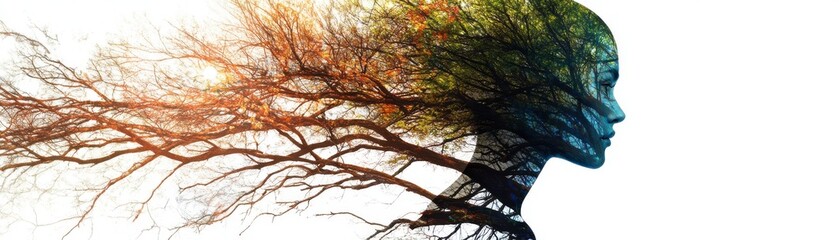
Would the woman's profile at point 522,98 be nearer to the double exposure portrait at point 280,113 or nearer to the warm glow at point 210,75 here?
the double exposure portrait at point 280,113

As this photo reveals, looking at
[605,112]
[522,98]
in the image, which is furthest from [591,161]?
[522,98]

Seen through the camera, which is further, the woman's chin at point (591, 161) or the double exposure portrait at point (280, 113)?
the woman's chin at point (591, 161)

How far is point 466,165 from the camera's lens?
11.8 ft

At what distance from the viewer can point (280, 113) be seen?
346cm

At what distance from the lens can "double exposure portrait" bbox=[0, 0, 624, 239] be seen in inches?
135

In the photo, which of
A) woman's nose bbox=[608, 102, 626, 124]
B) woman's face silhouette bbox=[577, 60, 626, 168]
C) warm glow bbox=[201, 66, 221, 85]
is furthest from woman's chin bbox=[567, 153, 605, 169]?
warm glow bbox=[201, 66, 221, 85]

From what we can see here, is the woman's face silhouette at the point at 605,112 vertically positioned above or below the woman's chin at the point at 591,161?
above

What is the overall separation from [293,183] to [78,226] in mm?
724

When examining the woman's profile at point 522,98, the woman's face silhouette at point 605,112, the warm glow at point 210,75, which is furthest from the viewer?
the woman's face silhouette at point 605,112

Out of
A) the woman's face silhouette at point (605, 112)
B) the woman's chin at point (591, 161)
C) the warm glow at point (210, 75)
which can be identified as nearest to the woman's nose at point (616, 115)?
the woman's face silhouette at point (605, 112)

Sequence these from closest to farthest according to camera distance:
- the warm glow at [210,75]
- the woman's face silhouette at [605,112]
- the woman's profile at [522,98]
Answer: the warm glow at [210,75] → the woman's profile at [522,98] → the woman's face silhouette at [605,112]

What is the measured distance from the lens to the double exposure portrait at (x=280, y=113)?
135 inches

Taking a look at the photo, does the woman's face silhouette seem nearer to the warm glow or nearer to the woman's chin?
the woman's chin

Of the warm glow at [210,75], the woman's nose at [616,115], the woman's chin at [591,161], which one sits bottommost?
the woman's chin at [591,161]
